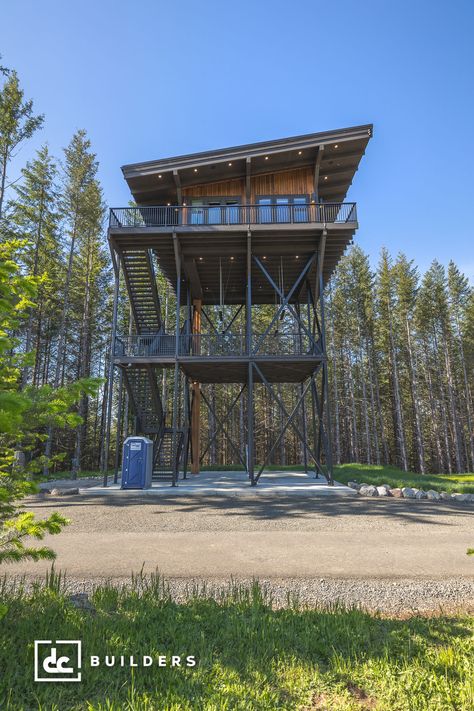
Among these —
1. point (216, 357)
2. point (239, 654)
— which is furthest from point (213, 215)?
point (239, 654)

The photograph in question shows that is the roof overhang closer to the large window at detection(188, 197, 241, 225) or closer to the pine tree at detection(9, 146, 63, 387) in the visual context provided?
the large window at detection(188, 197, 241, 225)

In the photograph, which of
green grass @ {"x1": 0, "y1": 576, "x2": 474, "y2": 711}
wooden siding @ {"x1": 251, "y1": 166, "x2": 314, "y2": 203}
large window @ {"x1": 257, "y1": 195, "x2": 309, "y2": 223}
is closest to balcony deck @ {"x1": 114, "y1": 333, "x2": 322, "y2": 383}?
large window @ {"x1": 257, "y1": 195, "x2": 309, "y2": 223}

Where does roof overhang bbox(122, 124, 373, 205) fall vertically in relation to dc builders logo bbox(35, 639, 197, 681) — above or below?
above

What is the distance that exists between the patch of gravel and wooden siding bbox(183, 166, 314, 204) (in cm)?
1643

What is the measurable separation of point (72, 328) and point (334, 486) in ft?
86.5

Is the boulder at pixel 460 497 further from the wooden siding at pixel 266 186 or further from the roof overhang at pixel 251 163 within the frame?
the wooden siding at pixel 266 186

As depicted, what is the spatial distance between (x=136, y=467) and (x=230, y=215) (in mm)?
11615

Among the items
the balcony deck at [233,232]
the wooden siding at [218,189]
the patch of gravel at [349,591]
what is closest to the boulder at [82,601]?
the patch of gravel at [349,591]

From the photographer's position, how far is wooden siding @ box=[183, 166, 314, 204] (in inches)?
699

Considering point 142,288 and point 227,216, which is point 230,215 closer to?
point 227,216

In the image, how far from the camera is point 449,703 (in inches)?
100

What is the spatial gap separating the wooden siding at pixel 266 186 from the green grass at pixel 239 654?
56.3 feet

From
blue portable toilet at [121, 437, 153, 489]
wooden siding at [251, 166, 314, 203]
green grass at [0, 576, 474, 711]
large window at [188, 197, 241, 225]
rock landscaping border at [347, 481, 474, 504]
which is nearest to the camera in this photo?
green grass at [0, 576, 474, 711]

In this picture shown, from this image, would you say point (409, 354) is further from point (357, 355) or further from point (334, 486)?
point (334, 486)
